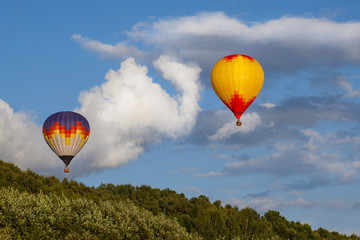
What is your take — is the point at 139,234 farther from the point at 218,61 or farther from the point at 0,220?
the point at 218,61

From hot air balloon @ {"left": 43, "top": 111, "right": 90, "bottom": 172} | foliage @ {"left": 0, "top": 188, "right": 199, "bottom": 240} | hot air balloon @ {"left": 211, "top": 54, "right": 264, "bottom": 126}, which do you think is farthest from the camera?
hot air balloon @ {"left": 43, "top": 111, "right": 90, "bottom": 172}

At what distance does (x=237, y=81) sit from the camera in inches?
2442

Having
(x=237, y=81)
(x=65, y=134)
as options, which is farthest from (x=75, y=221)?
(x=65, y=134)

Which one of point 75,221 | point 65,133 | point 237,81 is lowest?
point 75,221

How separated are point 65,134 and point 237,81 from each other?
30089mm

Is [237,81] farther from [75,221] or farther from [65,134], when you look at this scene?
[65,134]

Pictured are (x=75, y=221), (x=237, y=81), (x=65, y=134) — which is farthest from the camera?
(x=65, y=134)

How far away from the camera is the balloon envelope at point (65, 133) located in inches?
3078

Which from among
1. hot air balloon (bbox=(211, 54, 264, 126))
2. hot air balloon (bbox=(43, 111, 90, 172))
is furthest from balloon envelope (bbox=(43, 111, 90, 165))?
A: hot air balloon (bbox=(211, 54, 264, 126))

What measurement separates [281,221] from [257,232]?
28.6 meters

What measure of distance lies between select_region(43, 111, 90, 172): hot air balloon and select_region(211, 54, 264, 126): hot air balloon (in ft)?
86.0

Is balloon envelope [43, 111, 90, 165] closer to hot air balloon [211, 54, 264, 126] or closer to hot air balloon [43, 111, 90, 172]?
hot air balloon [43, 111, 90, 172]

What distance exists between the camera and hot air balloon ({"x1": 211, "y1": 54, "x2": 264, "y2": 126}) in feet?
204

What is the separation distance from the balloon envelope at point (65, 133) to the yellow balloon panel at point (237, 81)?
86.0 ft
